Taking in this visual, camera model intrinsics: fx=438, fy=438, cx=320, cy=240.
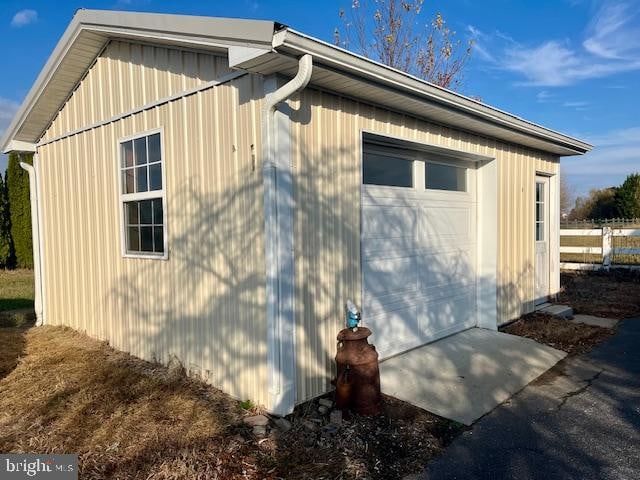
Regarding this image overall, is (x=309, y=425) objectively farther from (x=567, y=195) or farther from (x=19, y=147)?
(x=567, y=195)

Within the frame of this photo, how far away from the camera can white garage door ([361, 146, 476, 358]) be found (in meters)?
4.58

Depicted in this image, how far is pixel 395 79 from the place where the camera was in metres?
3.88

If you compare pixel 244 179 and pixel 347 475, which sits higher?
pixel 244 179

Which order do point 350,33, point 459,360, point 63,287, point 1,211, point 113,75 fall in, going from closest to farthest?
point 459,360 < point 113,75 < point 63,287 < point 350,33 < point 1,211

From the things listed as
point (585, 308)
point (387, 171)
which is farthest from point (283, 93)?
point (585, 308)

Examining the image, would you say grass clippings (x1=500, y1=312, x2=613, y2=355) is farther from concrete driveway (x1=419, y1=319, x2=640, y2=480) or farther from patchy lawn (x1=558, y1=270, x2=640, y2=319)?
patchy lawn (x1=558, y1=270, x2=640, y2=319)

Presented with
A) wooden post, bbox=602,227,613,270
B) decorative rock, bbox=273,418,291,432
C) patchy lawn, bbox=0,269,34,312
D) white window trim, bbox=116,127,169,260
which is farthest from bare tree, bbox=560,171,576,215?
decorative rock, bbox=273,418,291,432

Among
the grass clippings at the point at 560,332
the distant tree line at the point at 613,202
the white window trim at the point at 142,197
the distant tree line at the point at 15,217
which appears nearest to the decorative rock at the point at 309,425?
the white window trim at the point at 142,197

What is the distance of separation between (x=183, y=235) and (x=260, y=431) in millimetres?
2075

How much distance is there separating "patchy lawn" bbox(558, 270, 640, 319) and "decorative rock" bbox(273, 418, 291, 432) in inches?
243

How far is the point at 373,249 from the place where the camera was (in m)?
4.53

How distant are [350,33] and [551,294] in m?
8.33

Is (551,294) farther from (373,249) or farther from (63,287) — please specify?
(63,287)

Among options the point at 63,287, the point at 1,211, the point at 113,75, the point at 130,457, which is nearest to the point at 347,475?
the point at 130,457
